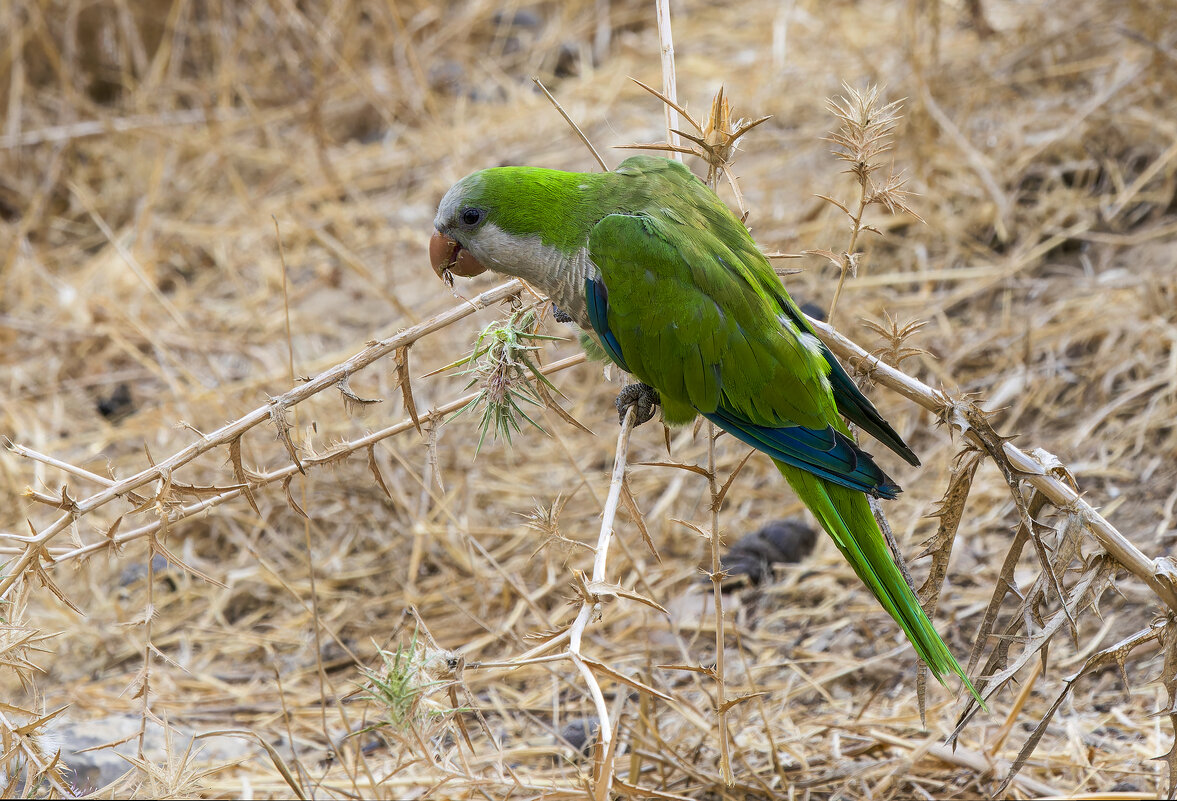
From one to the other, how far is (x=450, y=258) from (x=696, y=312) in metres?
0.74

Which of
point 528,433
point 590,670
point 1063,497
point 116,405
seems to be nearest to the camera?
point 590,670

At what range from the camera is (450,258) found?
269cm

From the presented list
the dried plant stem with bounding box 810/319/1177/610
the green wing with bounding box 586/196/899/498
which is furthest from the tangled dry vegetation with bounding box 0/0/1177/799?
Answer: the green wing with bounding box 586/196/899/498

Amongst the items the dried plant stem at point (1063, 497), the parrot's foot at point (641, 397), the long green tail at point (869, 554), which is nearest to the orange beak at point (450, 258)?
the parrot's foot at point (641, 397)

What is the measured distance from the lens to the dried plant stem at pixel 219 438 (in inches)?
72.9

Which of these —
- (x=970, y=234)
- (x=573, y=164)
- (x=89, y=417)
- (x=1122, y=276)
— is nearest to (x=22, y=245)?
(x=89, y=417)

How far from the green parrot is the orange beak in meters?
0.15

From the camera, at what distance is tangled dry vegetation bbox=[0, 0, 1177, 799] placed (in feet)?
6.60

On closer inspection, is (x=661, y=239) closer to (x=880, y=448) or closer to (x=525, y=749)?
(x=525, y=749)

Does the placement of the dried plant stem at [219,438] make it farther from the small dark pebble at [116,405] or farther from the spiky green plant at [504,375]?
the small dark pebble at [116,405]

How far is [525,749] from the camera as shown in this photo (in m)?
2.80

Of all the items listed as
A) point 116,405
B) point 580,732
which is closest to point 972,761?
point 580,732

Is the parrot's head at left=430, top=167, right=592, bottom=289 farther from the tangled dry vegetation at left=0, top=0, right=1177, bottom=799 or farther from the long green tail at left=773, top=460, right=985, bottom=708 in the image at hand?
the long green tail at left=773, top=460, right=985, bottom=708

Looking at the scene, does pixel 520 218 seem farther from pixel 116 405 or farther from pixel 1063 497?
pixel 116 405
